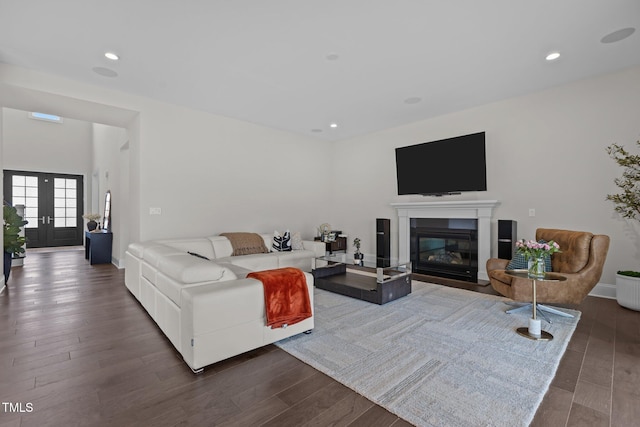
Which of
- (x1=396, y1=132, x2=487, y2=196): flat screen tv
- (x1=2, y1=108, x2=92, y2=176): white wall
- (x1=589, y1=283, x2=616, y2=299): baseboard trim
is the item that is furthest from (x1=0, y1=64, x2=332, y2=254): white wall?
(x1=2, y1=108, x2=92, y2=176): white wall

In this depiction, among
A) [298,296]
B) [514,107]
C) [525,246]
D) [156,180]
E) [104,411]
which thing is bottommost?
[104,411]

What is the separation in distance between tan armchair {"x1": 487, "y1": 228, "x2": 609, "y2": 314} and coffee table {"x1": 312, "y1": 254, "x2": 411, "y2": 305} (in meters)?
1.12

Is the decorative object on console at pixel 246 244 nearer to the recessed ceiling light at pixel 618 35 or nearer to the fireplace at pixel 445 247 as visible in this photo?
the fireplace at pixel 445 247

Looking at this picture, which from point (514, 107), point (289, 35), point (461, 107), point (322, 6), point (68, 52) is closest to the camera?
point (322, 6)

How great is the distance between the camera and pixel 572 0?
2506 millimetres

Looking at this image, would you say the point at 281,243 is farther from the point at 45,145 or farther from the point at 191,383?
the point at 45,145

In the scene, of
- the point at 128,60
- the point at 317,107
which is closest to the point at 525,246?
the point at 317,107

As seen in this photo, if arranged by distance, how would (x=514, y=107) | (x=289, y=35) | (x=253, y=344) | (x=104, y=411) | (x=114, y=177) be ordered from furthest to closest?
(x=114, y=177)
(x=514, y=107)
(x=289, y=35)
(x=253, y=344)
(x=104, y=411)

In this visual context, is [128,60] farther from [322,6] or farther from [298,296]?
[298,296]

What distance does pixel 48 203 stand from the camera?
9.30m

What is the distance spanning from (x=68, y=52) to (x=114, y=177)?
3.97 metres

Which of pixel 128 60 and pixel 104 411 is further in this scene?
pixel 128 60

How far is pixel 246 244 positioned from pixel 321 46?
3.29 m

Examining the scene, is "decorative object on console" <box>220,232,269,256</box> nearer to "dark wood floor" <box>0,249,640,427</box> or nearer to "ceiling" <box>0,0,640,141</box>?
"dark wood floor" <box>0,249,640,427</box>
